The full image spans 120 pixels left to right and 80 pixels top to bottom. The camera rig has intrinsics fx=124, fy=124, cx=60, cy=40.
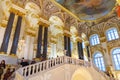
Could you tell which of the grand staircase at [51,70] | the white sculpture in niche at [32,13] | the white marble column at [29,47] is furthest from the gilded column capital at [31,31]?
the grand staircase at [51,70]

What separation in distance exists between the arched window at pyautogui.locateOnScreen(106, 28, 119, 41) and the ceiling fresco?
2692mm

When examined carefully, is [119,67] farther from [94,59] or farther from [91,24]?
[91,24]

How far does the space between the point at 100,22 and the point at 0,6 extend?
1448 centimetres

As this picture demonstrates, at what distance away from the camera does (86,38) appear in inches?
822

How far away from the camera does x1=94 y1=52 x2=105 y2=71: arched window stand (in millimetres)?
18156

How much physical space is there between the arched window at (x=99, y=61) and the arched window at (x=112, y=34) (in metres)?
2.92

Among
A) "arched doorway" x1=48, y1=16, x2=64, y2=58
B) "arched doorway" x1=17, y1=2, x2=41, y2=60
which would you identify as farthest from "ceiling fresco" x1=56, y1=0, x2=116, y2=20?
"arched doorway" x1=17, y1=2, x2=41, y2=60

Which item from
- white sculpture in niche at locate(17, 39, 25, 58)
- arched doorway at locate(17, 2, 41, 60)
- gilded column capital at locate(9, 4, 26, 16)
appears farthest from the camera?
arched doorway at locate(17, 2, 41, 60)

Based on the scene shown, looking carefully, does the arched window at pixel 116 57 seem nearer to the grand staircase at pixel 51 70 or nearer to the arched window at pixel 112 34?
the arched window at pixel 112 34

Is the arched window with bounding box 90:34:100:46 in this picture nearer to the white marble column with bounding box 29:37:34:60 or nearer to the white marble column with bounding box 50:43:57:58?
the white marble column with bounding box 50:43:57:58

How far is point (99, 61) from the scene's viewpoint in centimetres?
1877

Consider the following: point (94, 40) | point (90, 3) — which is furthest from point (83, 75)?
point (94, 40)

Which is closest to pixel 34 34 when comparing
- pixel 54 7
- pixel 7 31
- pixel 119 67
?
pixel 54 7

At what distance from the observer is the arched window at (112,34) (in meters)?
18.1
